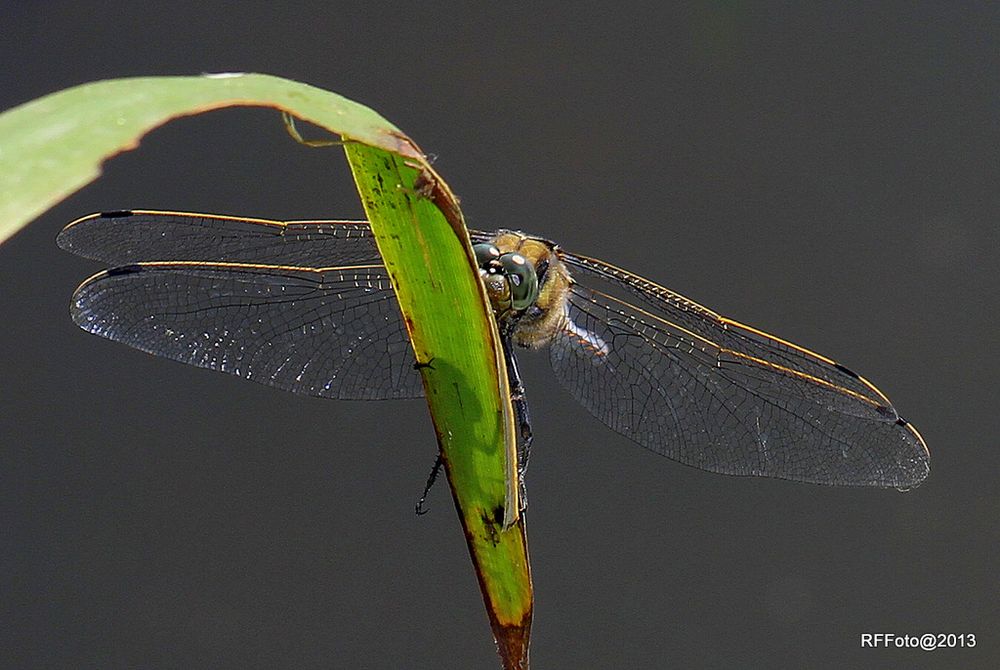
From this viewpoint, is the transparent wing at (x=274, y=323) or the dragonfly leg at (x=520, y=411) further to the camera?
the transparent wing at (x=274, y=323)

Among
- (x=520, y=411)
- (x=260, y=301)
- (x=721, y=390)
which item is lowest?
(x=721, y=390)

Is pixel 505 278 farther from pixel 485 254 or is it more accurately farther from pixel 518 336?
pixel 518 336

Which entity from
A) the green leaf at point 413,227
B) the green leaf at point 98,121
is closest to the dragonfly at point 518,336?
the green leaf at point 413,227

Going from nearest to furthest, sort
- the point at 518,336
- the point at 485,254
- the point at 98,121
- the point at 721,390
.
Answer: the point at 98,121 < the point at 485,254 < the point at 518,336 < the point at 721,390

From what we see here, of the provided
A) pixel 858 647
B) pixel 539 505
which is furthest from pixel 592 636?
pixel 858 647

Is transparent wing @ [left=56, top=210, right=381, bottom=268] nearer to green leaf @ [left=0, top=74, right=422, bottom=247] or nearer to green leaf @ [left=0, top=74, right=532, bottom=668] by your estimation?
green leaf @ [left=0, top=74, right=532, bottom=668]

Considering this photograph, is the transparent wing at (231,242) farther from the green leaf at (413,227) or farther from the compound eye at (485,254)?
the green leaf at (413,227)

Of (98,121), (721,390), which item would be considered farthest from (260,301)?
(98,121)

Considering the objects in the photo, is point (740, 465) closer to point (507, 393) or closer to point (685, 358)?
point (685, 358)

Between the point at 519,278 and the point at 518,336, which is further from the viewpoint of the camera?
the point at 518,336
